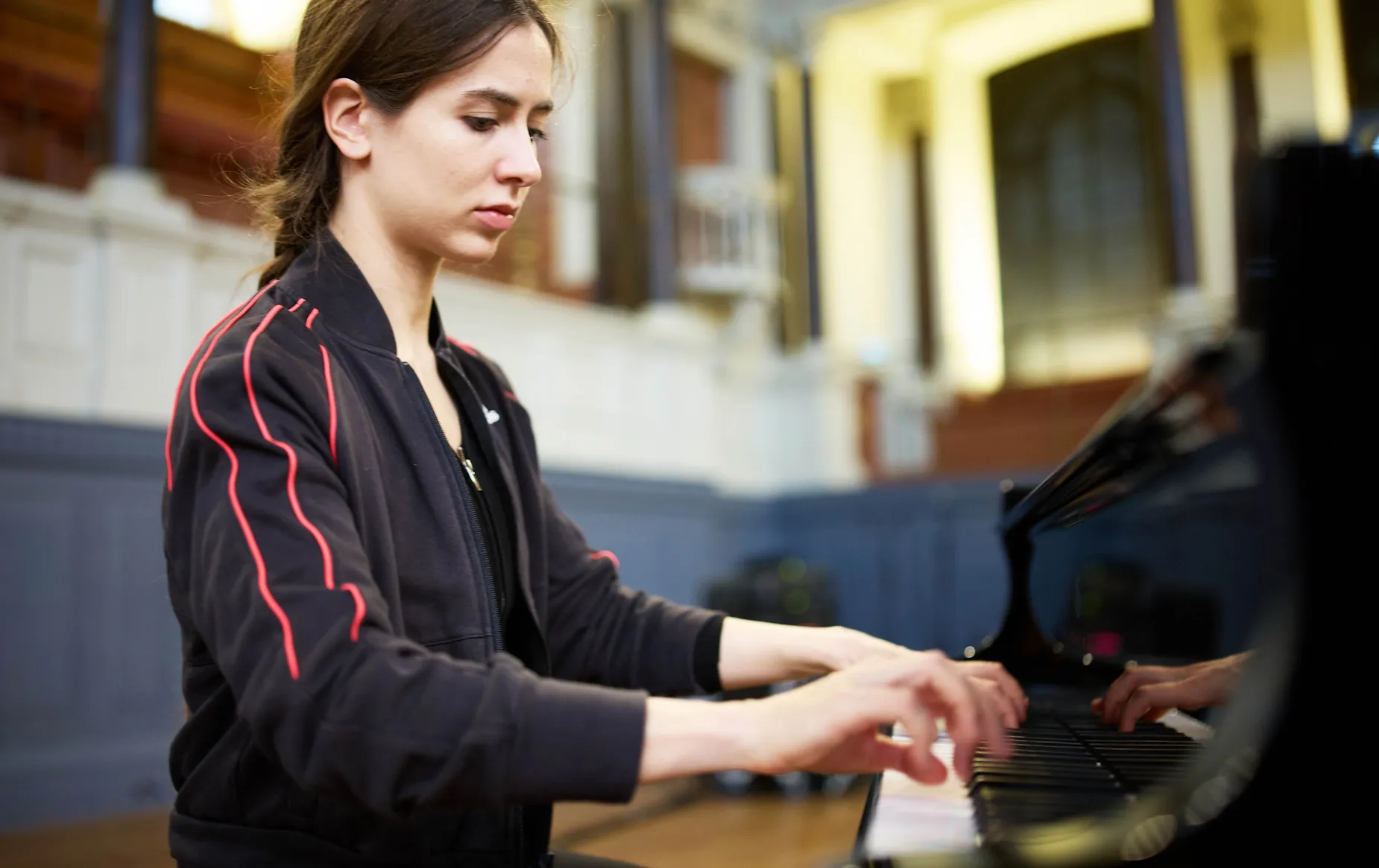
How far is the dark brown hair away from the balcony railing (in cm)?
606

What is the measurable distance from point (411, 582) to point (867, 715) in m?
0.47

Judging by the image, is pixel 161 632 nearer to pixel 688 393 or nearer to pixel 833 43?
pixel 688 393

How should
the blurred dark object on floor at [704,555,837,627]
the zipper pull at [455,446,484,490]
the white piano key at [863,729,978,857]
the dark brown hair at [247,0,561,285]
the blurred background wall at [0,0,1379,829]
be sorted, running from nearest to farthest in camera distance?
1. the white piano key at [863,729,978,857]
2. the dark brown hair at [247,0,561,285]
3. the zipper pull at [455,446,484,490]
4. the blurred background wall at [0,0,1379,829]
5. the blurred dark object on floor at [704,555,837,627]

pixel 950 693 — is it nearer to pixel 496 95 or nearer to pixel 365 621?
pixel 365 621

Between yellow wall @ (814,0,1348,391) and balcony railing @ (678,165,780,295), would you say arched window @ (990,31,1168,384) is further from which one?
balcony railing @ (678,165,780,295)

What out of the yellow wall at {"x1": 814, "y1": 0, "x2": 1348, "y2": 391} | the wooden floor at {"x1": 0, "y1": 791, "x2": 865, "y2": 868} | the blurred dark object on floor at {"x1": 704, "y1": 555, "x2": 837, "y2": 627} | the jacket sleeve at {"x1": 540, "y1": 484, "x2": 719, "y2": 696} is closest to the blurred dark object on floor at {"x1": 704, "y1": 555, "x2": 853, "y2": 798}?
the blurred dark object on floor at {"x1": 704, "y1": 555, "x2": 837, "y2": 627}

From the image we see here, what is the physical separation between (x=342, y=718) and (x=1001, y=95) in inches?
407

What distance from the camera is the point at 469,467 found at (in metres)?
1.18

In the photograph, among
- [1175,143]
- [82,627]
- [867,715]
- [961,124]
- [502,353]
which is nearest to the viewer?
Answer: [867,715]

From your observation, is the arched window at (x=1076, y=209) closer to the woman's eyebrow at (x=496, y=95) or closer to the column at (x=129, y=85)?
the column at (x=129, y=85)

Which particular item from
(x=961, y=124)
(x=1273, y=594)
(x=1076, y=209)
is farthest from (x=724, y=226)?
(x=1273, y=594)

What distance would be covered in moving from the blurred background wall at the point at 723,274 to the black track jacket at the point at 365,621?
1.68ft

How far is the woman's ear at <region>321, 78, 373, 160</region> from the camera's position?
1.12 m

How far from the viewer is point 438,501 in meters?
1.08
